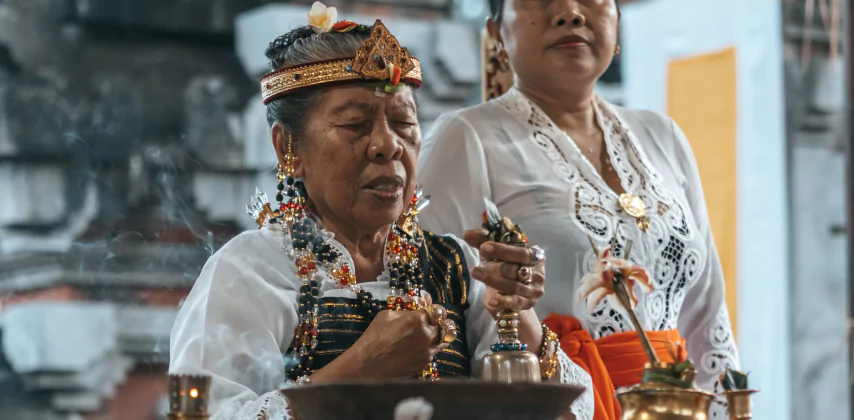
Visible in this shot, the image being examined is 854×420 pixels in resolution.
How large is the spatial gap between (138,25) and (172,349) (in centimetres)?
282

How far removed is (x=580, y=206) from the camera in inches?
98.8

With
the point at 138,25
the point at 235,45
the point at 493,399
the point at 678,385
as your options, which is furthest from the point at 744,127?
the point at 493,399

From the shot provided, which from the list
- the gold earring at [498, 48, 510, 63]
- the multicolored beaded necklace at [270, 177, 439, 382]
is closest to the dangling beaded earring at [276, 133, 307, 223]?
the multicolored beaded necklace at [270, 177, 439, 382]

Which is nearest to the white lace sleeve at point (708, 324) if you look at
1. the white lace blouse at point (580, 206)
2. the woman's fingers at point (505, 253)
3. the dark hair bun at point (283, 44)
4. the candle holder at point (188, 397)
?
the white lace blouse at point (580, 206)

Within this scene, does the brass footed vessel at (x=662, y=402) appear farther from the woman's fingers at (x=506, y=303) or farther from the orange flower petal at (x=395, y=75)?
the orange flower petal at (x=395, y=75)

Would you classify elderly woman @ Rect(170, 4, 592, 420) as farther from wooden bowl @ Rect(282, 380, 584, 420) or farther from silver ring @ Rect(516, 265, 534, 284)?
wooden bowl @ Rect(282, 380, 584, 420)

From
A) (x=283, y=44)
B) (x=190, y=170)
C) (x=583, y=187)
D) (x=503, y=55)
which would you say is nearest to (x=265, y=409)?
(x=283, y=44)

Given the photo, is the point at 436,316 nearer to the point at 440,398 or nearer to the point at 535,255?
the point at 535,255

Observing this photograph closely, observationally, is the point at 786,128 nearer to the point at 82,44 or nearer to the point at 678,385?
the point at 82,44

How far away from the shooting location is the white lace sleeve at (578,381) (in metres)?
2.10

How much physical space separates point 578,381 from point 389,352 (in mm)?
403

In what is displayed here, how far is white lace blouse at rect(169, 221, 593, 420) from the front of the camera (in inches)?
74.4

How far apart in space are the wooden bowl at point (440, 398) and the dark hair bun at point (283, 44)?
730 mm

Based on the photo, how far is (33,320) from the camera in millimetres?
4293
